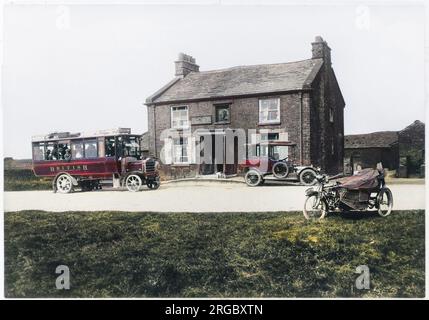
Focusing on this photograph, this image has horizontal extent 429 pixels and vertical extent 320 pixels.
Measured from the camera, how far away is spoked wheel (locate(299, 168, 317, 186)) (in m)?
6.12

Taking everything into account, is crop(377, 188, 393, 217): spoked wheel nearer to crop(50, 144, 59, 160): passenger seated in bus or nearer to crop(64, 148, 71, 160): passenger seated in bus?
crop(64, 148, 71, 160): passenger seated in bus

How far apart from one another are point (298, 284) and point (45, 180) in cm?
477

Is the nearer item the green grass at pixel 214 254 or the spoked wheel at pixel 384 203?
the green grass at pixel 214 254

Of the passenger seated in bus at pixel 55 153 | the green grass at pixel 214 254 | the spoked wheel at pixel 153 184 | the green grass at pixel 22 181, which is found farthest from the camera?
the spoked wheel at pixel 153 184

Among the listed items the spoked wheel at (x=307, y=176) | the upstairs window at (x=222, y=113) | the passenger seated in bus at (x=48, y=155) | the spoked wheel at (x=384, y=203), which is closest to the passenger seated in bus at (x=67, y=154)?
the passenger seated in bus at (x=48, y=155)

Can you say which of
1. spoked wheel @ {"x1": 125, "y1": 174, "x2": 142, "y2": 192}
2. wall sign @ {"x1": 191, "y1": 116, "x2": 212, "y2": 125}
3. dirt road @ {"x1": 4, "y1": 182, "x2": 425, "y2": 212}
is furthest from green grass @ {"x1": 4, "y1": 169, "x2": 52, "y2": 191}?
wall sign @ {"x1": 191, "y1": 116, "x2": 212, "y2": 125}

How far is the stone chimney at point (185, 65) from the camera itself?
235 inches

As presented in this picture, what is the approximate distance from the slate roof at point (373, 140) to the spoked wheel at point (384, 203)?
766mm

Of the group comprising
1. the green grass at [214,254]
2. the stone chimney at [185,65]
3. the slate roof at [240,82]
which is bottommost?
the green grass at [214,254]

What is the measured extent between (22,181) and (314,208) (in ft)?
16.4

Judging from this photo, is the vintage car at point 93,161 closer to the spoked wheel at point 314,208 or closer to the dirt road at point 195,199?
the dirt road at point 195,199

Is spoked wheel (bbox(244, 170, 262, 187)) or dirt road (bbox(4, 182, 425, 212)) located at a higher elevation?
spoked wheel (bbox(244, 170, 262, 187))

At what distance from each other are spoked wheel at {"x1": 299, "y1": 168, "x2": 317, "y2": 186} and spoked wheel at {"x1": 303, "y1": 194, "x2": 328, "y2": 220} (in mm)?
264

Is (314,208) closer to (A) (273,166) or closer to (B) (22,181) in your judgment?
(A) (273,166)
